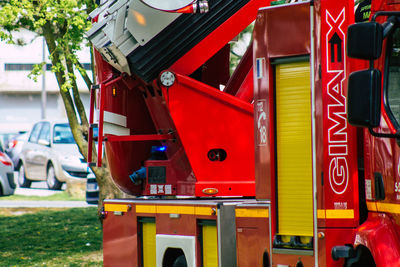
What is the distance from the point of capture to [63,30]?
1230cm

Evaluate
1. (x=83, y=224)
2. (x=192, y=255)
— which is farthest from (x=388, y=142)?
(x=83, y=224)

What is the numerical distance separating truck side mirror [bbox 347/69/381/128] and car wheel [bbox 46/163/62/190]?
1734cm

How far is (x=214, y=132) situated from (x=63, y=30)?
17.5 ft

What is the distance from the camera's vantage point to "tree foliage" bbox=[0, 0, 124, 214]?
11.2m

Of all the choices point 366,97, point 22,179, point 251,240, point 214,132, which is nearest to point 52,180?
point 22,179

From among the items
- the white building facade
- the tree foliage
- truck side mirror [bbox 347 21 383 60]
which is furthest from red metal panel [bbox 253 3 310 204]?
the white building facade

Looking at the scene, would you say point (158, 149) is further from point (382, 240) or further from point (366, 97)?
point (366, 97)

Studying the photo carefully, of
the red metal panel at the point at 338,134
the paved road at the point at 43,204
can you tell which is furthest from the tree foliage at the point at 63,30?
the red metal panel at the point at 338,134

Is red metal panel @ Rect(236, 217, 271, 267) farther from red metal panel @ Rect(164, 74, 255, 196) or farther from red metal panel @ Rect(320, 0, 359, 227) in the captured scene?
red metal panel @ Rect(164, 74, 255, 196)

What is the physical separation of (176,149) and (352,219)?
3025mm

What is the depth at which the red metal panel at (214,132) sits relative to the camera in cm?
767

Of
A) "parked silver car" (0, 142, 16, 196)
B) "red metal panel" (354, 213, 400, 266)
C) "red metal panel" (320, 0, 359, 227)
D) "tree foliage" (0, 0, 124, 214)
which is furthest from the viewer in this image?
"parked silver car" (0, 142, 16, 196)

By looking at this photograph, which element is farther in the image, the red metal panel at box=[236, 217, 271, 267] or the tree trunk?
the tree trunk

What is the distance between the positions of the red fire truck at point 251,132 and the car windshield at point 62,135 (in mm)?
12588
